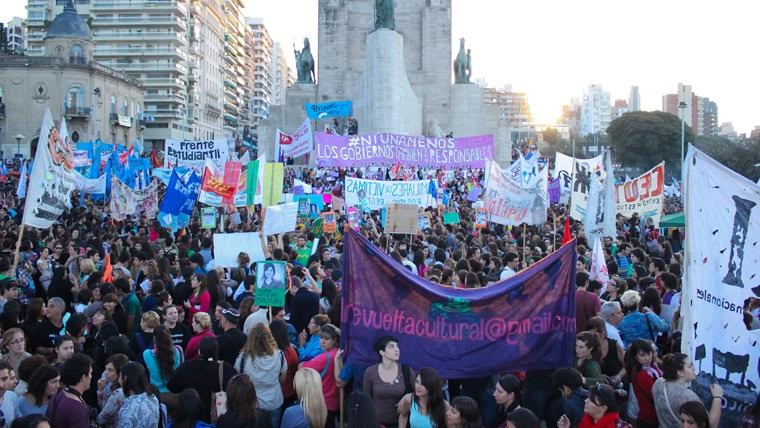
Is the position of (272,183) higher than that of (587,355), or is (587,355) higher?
(272,183)

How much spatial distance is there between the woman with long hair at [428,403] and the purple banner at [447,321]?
26.9 inches

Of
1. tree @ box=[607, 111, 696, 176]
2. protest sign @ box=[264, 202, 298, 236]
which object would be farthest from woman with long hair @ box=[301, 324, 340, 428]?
tree @ box=[607, 111, 696, 176]

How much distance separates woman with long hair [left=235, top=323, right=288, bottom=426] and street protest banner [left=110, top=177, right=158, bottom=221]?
11.4 m

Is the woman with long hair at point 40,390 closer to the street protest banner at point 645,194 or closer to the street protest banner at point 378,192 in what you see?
the street protest banner at point 378,192

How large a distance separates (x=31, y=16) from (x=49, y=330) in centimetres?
8010

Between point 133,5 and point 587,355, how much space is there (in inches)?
2980

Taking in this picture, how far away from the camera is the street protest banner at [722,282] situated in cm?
511

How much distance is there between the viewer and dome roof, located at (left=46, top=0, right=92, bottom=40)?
57.4 metres

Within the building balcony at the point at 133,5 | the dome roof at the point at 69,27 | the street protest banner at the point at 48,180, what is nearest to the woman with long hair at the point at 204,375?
the street protest banner at the point at 48,180

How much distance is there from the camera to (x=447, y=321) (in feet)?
18.7

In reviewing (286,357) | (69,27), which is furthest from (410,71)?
(286,357)

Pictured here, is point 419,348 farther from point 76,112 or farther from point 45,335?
point 76,112

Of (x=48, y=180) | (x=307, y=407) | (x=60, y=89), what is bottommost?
(x=307, y=407)

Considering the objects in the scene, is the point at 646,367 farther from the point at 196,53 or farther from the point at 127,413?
the point at 196,53
